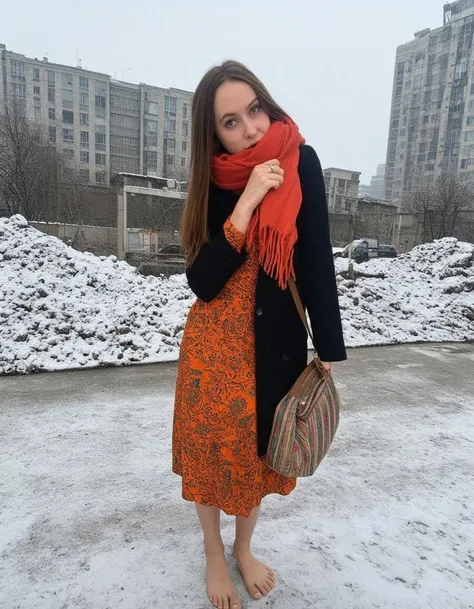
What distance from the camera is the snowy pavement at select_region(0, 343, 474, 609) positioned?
1.61 metres

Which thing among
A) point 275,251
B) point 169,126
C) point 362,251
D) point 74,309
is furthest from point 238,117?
point 169,126

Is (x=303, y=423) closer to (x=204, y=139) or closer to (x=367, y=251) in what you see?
(x=204, y=139)

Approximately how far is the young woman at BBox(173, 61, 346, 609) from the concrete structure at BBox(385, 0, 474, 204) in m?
58.0

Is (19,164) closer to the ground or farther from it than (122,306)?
farther from it

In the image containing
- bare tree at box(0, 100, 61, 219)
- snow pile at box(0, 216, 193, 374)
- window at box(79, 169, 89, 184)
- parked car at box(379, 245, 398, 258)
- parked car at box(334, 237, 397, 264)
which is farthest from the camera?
window at box(79, 169, 89, 184)

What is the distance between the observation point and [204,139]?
1.41m

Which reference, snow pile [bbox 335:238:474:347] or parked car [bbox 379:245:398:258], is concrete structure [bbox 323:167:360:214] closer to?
parked car [bbox 379:245:398:258]

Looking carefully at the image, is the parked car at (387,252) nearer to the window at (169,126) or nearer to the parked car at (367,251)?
the parked car at (367,251)

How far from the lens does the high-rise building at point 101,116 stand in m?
57.4

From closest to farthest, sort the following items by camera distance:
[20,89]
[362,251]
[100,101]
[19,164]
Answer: [19,164] < [362,251] < [20,89] < [100,101]

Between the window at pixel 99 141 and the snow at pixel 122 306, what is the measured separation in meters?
60.0

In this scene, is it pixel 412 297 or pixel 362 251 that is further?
pixel 362 251

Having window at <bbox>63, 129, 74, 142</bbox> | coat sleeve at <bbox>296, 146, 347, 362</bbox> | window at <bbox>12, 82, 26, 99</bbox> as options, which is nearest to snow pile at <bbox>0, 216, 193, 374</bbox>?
coat sleeve at <bbox>296, 146, 347, 362</bbox>

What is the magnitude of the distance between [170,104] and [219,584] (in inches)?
2771
